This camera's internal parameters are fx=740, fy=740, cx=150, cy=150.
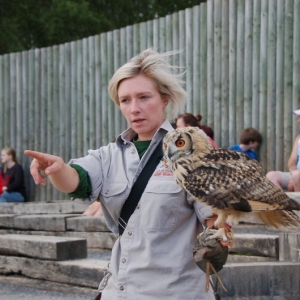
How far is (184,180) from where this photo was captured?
9.07 ft

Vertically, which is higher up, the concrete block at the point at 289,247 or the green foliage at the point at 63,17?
the green foliage at the point at 63,17

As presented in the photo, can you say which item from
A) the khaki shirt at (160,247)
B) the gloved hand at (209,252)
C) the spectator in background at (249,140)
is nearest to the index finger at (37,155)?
the khaki shirt at (160,247)

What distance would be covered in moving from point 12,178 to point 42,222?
3445mm

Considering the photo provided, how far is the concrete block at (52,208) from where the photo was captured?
9.51 metres

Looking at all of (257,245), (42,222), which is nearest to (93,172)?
(257,245)

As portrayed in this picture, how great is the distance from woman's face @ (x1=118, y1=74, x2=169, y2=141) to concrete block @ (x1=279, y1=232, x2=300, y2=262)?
2651mm

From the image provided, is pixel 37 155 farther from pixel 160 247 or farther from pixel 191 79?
pixel 191 79

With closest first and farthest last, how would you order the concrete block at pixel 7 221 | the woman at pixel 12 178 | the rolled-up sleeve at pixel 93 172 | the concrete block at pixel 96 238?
the rolled-up sleeve at pixel 93 172 < the concrete block at pixel 96 238 < the concrete block at pixel 7 221 < the woman at pixel 12 178

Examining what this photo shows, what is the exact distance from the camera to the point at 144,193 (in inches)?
122

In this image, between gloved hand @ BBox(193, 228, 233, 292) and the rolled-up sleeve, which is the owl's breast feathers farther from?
the rolled-up sleeve

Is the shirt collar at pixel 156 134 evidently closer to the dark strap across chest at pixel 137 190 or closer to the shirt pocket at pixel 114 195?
the dark strap across chest at pixel 137 190

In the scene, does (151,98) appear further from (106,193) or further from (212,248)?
(212,248)

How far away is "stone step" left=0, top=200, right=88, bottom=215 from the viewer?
9.52m

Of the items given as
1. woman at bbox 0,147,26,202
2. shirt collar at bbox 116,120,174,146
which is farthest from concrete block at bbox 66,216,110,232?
shirt collar at bbox 116,120,174,146
